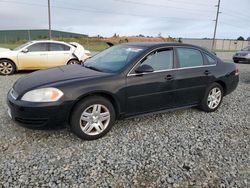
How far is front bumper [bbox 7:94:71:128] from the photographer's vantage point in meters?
3.36

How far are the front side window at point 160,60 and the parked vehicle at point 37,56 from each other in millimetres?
6240

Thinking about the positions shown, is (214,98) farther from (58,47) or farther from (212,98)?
(58,47)

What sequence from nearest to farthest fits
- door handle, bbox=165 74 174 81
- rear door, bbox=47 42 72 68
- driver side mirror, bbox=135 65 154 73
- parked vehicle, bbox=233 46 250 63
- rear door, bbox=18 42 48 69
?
driver side mirror, bbox=135 65 154 73
door handle, bbox=165 74 174 81
rear door, bbox=18 42 48 69
rear door, bbox=47 42 72 68
parked vehicle, bbox=233 46 250 63

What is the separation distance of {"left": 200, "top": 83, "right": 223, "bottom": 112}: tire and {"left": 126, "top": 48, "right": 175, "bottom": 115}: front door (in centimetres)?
102

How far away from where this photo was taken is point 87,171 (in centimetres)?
290

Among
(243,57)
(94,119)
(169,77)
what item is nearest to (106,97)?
(94,119)

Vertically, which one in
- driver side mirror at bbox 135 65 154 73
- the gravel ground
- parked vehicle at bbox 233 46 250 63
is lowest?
the gravel ground

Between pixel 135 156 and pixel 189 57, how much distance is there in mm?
2461

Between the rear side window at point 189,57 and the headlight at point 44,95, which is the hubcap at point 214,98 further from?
the headlight at point 44,95

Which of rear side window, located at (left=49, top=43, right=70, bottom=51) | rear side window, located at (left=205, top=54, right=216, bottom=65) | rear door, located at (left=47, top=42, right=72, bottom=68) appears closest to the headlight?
rear side window, located at (left=205, top=54, right=216, bottom=65)

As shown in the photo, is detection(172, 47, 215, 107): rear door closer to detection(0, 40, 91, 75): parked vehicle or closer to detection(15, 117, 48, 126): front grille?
detection(15, 117, 48, 126): front grille

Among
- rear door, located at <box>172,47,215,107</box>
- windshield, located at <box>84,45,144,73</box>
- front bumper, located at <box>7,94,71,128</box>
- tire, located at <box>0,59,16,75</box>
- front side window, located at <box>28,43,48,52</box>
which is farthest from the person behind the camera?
front side window, located at <box>28,43,48,52</box>

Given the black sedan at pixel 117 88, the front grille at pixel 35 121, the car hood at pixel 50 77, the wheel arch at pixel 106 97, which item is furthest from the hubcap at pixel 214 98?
the front grille at pixel 35 121

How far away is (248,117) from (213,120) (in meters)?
0.89
